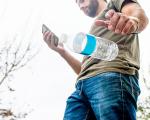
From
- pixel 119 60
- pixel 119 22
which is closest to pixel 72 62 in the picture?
pixel 119 60

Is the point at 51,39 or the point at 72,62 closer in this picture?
the point at 51,39

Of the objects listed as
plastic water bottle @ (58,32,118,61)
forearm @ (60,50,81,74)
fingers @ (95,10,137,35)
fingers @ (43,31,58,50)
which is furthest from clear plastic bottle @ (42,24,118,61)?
forearm @ (60,50,81,74)

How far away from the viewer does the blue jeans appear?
167 centimetres

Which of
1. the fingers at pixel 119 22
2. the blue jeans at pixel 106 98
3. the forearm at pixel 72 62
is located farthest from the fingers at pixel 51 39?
the fingers at pixel 119 22

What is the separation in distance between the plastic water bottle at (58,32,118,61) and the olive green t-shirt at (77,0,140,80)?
42 millimetres

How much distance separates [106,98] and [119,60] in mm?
231

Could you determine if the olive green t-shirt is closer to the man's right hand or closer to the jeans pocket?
the jeans pocket

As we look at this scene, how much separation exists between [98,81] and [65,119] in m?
0.32

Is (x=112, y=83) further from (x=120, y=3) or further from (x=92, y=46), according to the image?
(x=120, y=3)

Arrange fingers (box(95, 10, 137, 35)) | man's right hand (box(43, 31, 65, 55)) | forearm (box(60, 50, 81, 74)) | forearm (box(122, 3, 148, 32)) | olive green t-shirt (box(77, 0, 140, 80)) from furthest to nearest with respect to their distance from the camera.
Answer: forearm (box(60, 50, 81, 74))
man's right hand (box(43, 31, 65, 55))
olive green t-shirt (box(77, 0, 140, 80))
forearm (box(122, 3, 148, 32))
fingers (box(95, 10, 137, 35))

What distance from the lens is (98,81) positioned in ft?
5.80

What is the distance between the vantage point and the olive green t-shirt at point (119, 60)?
1.78 metres

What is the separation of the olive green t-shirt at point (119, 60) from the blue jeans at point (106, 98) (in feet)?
0.11

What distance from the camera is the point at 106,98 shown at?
66.3 inches
